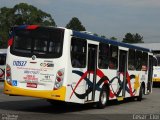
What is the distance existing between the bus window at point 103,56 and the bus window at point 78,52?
4.77ft

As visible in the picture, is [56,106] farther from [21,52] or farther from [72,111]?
[21,52]

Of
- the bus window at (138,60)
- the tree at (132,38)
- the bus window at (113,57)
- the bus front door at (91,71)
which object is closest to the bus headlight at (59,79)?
the bus front door at (91,71)

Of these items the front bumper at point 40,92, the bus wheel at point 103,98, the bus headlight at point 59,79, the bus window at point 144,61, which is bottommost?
the bus wheel at point 103,98

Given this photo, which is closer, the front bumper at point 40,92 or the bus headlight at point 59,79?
the front bumper at point 40,92

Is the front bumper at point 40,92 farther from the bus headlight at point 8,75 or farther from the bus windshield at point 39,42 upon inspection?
the bus windshield at point 39,42

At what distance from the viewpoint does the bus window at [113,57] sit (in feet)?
62.7

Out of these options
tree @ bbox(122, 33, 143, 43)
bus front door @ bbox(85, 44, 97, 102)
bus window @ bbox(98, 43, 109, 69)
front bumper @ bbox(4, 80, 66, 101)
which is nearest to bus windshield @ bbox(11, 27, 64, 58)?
front bumper @ bbox(4, 80, 66, 101)

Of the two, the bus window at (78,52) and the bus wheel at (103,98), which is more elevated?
the bus window at (78,52)

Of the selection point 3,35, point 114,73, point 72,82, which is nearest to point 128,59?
point 114,73

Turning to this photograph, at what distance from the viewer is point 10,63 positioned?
16.0m

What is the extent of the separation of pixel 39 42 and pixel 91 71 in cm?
250

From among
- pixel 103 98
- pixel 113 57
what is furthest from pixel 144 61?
pixel 103 98

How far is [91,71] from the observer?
1717 centimetres

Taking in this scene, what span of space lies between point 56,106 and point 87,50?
3090 millimetres
